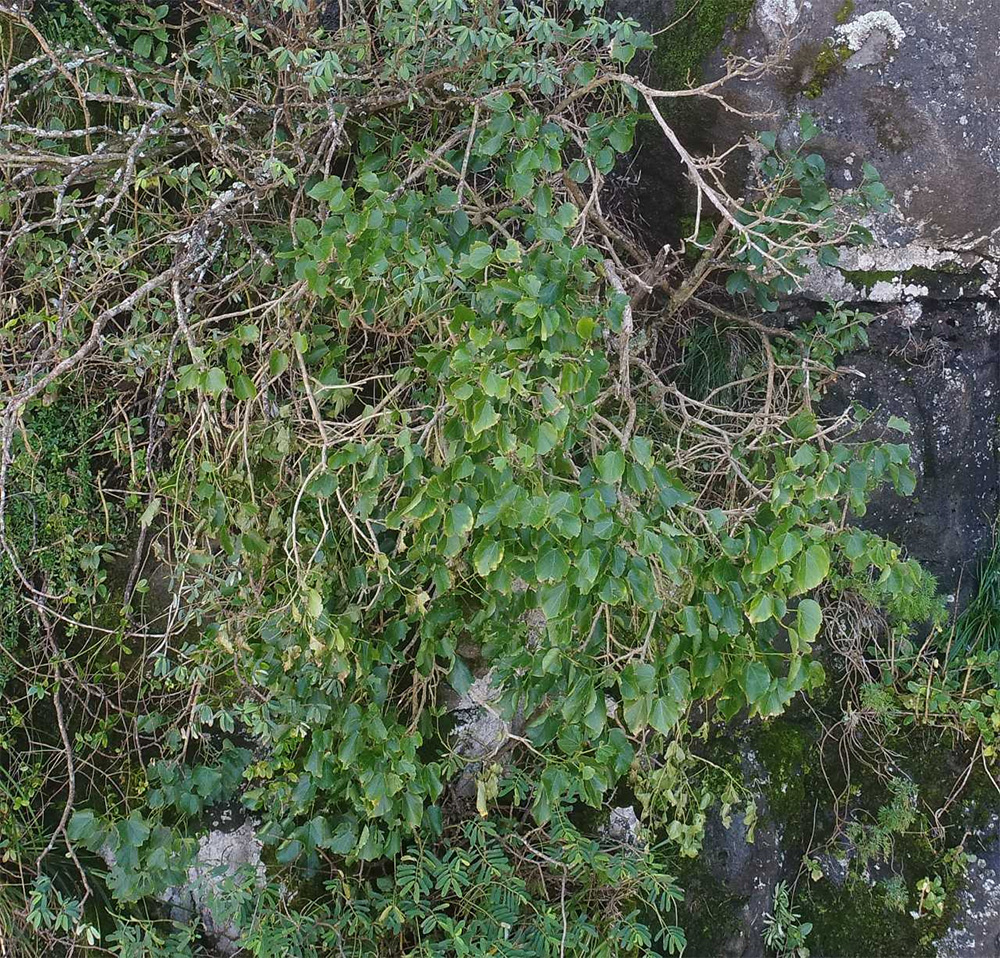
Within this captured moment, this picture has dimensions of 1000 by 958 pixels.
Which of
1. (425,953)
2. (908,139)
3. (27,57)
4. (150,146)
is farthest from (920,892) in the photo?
(27,57)

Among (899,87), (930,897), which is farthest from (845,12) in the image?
(930,897)

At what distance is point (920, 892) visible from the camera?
281cm

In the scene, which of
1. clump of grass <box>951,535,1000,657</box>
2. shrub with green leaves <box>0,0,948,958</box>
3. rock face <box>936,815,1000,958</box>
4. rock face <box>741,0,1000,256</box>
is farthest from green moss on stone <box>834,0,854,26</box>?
rock face <box>936,815,1000,958</box>

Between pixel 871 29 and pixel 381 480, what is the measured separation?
1896 millimetres

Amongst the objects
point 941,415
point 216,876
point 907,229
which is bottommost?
point 216,876

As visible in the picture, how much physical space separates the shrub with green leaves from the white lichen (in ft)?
1.74

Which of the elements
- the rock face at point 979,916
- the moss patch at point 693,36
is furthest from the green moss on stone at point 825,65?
the rock face at point 979,916

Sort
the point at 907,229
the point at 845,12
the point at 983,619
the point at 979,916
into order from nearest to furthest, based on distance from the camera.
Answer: the point at 845,12, the point at 907,229, the point at 979,916, the point at 983,619

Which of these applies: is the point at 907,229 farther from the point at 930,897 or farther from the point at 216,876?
the point at 216,876

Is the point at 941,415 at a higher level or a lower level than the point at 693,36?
lower

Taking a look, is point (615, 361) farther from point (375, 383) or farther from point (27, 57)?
point (27, 57)

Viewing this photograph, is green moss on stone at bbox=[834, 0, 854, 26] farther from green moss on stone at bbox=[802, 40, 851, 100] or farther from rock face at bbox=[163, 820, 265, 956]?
rock face at bbox=[163, 820, 265, 956]

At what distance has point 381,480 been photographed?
195 centimetres

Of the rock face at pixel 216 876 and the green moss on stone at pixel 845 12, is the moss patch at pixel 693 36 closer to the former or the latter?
the green moss on stone at pixel 845 12
